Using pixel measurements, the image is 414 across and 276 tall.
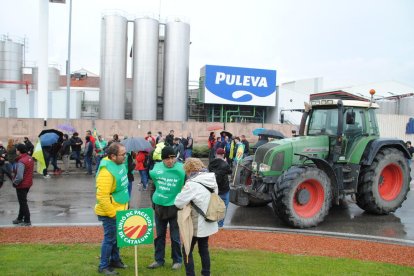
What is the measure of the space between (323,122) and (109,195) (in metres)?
6.65

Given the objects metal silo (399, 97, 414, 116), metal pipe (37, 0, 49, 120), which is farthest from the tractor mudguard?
metal silo (399, 97, 414, 116)

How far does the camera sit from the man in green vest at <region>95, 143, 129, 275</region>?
5602 mm

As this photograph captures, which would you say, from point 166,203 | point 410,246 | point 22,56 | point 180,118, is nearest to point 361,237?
point 410,246

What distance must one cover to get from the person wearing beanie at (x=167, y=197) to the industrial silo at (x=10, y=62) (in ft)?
103

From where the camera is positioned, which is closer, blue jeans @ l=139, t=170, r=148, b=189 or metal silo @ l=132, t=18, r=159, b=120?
blue jeans @ l=139, t=170, r=148, b=189

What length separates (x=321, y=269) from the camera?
6266mm

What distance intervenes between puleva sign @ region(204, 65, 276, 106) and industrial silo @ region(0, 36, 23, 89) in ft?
51.8

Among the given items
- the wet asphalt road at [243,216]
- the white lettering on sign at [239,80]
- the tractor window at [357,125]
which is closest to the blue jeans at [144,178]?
the wet asphalt road at [243,216]

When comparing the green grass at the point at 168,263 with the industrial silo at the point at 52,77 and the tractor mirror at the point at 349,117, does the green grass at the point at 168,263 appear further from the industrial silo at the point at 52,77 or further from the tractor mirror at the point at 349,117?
the industrial silo at the point at 52,77

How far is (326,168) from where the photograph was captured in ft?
32.3

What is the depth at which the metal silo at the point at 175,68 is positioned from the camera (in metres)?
30.3

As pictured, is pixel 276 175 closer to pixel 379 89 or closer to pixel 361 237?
pixel 361 237

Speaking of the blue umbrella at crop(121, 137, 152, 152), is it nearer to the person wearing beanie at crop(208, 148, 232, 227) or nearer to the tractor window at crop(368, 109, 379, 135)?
the person wearing beanie at crop(208, 148, 232, 227)

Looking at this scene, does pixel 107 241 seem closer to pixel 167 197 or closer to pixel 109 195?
pixel 109 195
